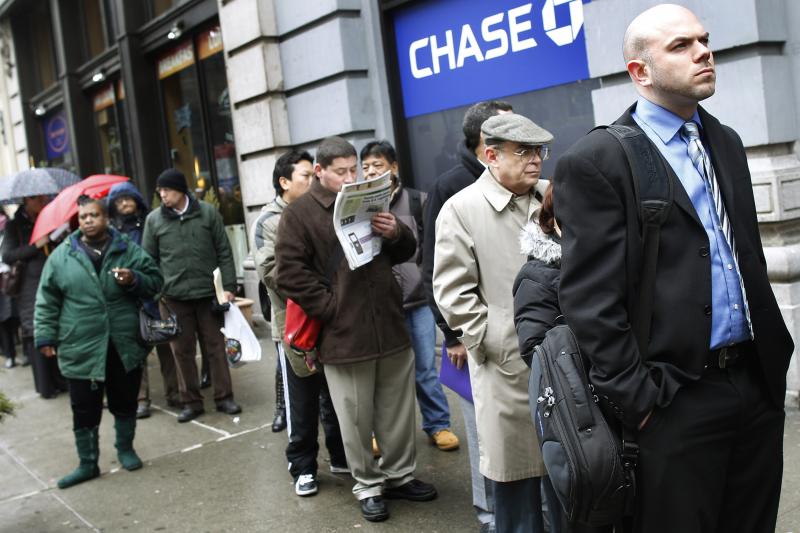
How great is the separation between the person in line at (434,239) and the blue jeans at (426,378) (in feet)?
4.61

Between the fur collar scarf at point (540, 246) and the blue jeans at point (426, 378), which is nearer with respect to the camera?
the fur collar scarf at point (540, 246)

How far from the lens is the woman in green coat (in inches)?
227

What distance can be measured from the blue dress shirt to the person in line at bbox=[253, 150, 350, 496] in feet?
9.11

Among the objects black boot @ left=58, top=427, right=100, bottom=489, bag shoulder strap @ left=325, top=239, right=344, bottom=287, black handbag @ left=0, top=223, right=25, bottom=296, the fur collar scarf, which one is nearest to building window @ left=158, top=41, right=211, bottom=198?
black handbag @ left=0, top=223, right=25, bottom=296

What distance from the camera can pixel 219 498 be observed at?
5.32 m

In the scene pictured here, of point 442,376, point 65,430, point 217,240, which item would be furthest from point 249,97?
point 442,376

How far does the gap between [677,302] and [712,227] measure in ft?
0.83

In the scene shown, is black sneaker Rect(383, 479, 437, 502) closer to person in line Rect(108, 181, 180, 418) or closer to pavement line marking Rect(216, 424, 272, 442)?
pavement line marking Rect(216, 424, 272, 442)

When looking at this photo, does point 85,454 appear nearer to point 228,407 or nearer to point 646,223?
point 228,407

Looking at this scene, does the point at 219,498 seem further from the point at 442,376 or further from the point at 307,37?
A: the point at 307,37

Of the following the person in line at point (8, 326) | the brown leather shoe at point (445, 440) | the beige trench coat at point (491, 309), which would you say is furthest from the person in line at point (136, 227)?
the beige trench coat at point (491, 309)

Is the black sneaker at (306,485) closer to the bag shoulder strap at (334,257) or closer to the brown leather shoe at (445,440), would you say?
the brown leather shoe at (445,440)

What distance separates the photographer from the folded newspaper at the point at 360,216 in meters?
4.31

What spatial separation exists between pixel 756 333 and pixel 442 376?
1.97m
